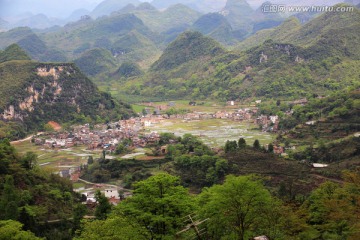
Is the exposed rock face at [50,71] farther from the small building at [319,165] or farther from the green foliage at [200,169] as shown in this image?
the small building at [319,165]

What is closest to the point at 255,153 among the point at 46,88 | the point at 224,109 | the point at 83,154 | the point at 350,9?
the point at 83,154

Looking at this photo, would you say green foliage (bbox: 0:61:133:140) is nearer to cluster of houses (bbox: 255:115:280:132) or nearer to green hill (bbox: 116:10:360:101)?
green hill (bbox: 116:10:360:101)

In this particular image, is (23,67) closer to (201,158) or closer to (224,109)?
(224,109)

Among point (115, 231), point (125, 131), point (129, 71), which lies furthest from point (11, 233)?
point (129, 71)

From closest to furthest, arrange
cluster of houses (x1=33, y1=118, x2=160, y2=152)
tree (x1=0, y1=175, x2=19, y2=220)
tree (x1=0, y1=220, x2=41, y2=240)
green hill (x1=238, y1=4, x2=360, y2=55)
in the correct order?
tree (x1=0, y1=220, x2=41, y2=240) < tree (x1=0, y1=175, x2=19, y2=220) < cluster of houses (x1=33, y1=118, x2=160, y2=152) < green hill (x1=238, y1=4, x2=360, y2=55)

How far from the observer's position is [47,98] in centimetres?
11444

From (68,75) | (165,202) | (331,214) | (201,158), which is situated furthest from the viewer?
(68,75)

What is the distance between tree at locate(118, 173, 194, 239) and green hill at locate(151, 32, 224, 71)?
514 feet

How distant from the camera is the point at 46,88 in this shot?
11600 cm

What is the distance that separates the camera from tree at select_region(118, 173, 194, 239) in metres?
24.4

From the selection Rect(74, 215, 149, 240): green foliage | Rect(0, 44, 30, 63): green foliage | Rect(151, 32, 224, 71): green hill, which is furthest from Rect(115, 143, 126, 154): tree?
Rect(151, 32, 224, 71): green hill

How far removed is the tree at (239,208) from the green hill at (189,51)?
157007 millimetres

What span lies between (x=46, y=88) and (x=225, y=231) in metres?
99.8

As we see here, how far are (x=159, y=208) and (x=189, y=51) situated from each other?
558ft
